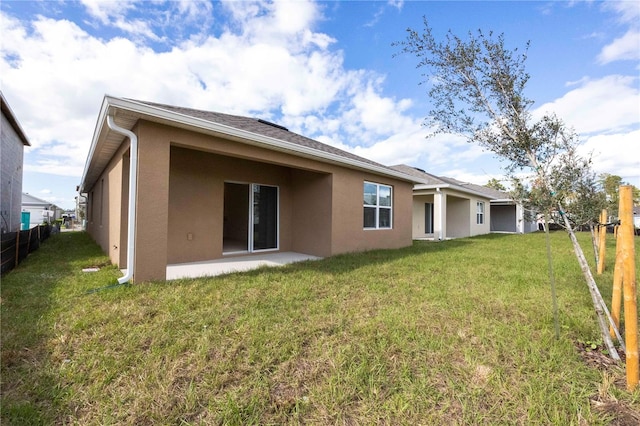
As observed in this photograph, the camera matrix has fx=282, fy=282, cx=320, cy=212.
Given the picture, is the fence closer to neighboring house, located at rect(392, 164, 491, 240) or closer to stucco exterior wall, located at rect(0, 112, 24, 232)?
stucco exterior wall, located at rect(0, 112, 24, 232)

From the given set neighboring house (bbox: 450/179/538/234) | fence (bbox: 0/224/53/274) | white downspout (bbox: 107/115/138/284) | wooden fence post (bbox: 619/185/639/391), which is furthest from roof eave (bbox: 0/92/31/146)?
neighboring house (bbox: 450/179/538/234)

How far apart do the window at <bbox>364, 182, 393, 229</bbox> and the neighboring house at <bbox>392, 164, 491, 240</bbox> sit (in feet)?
15.5

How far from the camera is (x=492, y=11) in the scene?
4457 mm

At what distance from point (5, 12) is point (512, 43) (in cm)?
832

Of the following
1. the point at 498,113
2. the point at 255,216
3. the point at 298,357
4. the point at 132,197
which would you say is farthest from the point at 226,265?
the point at 498,113

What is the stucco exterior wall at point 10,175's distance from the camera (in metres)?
9.48

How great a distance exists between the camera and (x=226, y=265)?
21.7 feet

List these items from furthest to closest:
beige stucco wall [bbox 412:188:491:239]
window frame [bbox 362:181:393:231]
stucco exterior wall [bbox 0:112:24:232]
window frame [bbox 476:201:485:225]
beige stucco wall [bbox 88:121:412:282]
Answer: window frame [bbox 476:201:485:225] < beige stucco wall [bbox 412:188:491:239] < stucco exterior wall [bbox 0:112:24:232] < window frame [bbox 362:181:393:231] < beige stucco wall [bbox 88:121:412:282]

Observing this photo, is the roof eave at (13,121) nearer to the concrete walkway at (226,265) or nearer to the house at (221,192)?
the house at (221,192)

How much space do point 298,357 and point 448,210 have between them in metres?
17.8

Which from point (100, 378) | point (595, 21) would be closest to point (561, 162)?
point (595, 21)

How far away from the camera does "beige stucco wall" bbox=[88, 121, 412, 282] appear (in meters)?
4.79

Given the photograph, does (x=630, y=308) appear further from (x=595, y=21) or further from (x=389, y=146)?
(x=389, y=146)

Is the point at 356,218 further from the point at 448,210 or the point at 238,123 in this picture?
the point at 448,210
